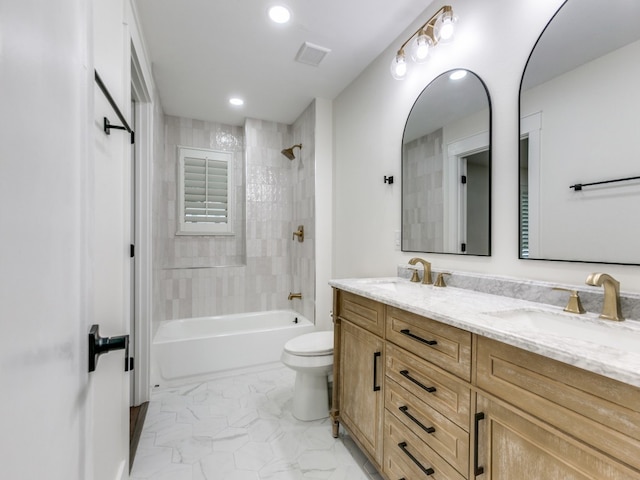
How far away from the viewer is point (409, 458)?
121 centimetres

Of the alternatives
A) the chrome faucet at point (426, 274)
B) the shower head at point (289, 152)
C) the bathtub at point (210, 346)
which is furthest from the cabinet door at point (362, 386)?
the shower head at point (289, 152)

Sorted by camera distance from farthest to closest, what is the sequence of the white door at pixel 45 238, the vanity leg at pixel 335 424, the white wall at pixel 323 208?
the white wall at pixel 323 208 < the vanity leg at pixel 335 424 < the white door at pixel 45 238

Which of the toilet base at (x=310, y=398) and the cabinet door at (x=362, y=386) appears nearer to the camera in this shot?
the cabinet door at (x=362, y=386)

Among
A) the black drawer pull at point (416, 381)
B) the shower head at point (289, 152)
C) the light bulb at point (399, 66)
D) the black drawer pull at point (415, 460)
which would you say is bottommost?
the black drawer pull at point (415, 460)

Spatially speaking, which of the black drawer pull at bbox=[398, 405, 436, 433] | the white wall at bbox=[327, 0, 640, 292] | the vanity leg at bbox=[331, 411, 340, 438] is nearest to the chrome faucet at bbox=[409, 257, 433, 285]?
the white wall at bbox=[327, 0, 640, 292]

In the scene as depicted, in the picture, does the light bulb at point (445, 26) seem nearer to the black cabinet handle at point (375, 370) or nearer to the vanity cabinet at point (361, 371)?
the vanity cabinet at point (361, 371)

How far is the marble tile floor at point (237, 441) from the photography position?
1554mm

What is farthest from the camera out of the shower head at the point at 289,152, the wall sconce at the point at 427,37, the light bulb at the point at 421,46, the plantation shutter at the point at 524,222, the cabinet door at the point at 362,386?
the shower head at the point at 289,152

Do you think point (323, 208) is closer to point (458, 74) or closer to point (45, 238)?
point (458, 74)

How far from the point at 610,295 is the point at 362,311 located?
946 mm

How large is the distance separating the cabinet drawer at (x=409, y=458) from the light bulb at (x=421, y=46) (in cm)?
188

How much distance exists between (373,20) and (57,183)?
2.03 meters

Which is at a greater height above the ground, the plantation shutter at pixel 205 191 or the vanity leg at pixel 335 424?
the plantation shutter at pixel 205 191

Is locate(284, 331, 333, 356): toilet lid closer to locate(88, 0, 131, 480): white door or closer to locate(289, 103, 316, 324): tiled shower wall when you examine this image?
locate(289, 103, 316, 324): tiled shower wall
